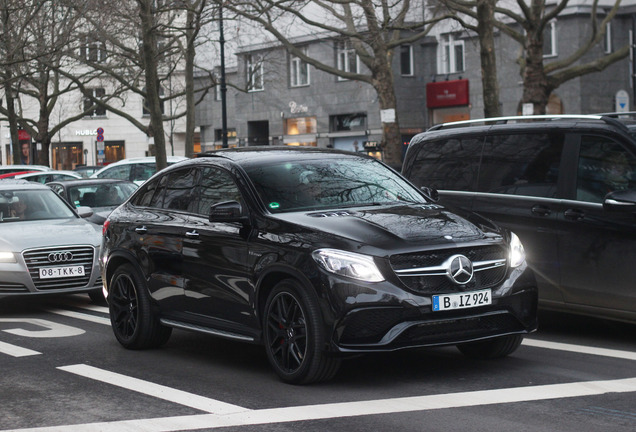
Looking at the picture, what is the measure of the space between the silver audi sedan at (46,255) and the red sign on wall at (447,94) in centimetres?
3770

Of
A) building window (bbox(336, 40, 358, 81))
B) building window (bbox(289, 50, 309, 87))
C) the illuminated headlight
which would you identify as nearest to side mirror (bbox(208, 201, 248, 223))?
the illuminated headlight

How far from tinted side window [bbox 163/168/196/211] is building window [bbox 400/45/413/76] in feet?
143

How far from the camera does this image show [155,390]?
7.44m

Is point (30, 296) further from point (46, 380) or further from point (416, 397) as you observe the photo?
point (416, 397)

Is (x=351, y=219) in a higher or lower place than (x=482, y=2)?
lower

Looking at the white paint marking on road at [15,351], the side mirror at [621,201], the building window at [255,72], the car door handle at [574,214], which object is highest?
the building window at [255,72]

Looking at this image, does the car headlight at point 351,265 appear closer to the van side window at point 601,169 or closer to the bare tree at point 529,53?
the van side window at point 601,169

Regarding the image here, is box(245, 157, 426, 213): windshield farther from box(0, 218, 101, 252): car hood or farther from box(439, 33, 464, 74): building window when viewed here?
box(439, 33, 464, 74): building window

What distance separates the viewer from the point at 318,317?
712cm

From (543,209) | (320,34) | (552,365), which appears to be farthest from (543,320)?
(320,34)

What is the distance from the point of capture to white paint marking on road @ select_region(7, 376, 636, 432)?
6281 millimetres

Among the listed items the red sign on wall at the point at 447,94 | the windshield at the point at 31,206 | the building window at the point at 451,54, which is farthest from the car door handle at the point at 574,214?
the building window at the point at 451,54

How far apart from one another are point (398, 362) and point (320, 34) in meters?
47.0

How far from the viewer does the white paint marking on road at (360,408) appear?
247 inches
